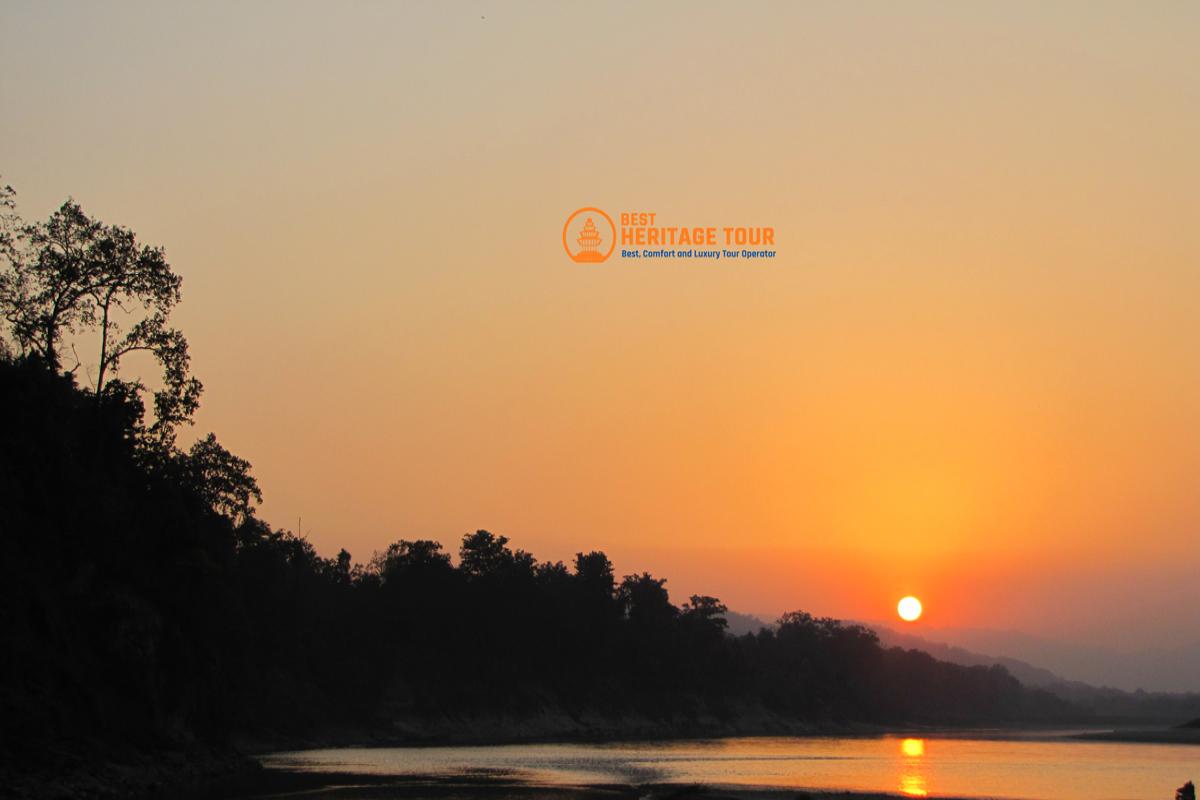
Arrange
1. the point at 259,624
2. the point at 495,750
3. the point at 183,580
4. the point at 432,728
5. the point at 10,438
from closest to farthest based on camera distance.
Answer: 1. the point at 10,438
2. the point at 183,580
3. the point at 495,750
4. the point at 259,624
5. the point at 432,728

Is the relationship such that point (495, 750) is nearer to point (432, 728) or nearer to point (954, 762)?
point (432, 728)

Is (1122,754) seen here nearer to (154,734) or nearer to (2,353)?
(154,734)

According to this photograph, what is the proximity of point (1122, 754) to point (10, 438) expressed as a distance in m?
125

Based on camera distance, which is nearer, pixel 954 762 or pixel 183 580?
pixel 183 580

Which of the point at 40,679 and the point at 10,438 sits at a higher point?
the point at 10,438

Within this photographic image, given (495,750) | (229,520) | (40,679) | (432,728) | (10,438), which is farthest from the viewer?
Answer: (432,728)

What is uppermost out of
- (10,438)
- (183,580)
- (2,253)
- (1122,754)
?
(2,253)


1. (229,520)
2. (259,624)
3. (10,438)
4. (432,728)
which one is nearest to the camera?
(10,438)

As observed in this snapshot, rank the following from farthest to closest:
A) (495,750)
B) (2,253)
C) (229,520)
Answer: (495,750) < (229,520) < (2,253)

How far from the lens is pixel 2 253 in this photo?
71812 millimetres

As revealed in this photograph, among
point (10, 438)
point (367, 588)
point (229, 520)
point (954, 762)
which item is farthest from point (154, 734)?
point (367, 588)

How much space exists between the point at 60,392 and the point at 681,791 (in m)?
42.7

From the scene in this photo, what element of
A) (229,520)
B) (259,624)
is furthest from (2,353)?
(259,624)

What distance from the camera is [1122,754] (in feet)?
463
